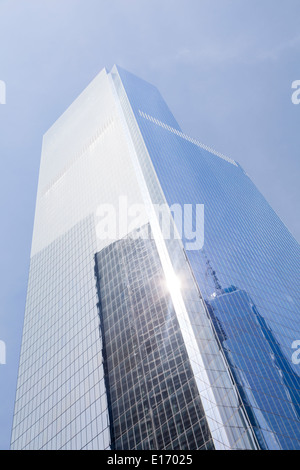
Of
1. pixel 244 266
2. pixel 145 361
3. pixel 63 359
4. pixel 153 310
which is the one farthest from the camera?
pixel 244 266

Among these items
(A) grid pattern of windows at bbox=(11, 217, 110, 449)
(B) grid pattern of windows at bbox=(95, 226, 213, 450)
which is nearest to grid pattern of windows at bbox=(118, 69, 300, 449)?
(B) grid pattern of windows at bbox=(95, 226, 213, 450)

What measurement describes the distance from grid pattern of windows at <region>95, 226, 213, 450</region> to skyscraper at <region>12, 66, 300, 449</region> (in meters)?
0.22

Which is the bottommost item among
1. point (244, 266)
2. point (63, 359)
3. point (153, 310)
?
point (153, 310)

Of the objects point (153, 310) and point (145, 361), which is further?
point (153, 310)

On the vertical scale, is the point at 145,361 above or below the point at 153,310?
below

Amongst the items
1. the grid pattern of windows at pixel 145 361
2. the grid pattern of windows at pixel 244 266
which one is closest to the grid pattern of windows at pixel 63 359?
the grid pattern of windows at pixel 145 361

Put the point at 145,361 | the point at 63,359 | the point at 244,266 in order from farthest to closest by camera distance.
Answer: the point at 244,266 → the point at 63,359 → the point at 145,361

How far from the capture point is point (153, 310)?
7275cm

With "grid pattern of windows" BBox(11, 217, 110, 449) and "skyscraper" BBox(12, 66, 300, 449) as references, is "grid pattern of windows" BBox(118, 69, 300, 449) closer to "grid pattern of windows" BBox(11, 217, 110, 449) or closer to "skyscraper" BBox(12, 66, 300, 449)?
"skyscraper" BBox(12, 66, 300, 449)

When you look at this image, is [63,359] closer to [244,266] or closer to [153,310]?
[153,310]

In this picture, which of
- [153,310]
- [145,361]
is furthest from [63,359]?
[145,361]

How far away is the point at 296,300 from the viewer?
104250mm

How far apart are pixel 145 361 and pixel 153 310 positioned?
341 inches
